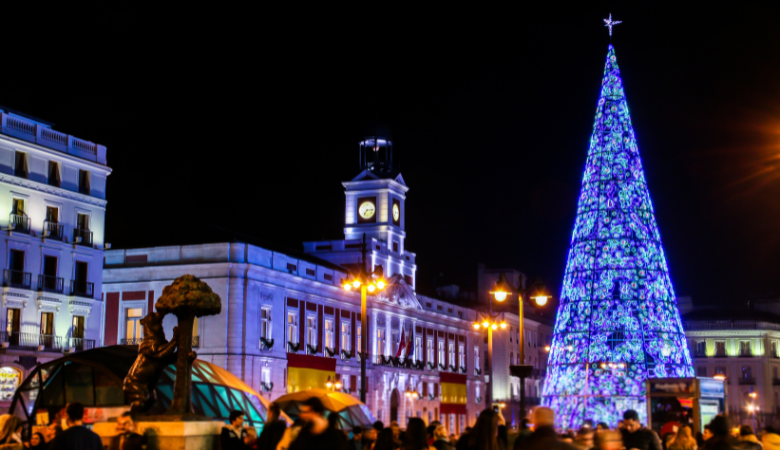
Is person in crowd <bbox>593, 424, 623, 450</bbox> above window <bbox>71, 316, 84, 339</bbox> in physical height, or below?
below

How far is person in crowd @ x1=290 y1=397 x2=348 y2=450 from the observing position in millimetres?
8391

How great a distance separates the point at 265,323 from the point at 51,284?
12.4m

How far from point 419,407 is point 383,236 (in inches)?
485

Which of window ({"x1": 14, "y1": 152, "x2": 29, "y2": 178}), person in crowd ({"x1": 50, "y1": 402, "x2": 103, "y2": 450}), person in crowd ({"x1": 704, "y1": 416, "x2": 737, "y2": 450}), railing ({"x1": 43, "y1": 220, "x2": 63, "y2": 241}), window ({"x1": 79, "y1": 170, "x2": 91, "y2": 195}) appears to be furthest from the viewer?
window ({"x1": 79, "y1": 170, "x2": 91, "y2": 195})

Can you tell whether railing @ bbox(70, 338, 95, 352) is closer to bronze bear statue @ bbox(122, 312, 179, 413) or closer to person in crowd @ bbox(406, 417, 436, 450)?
bronze bear statue @ bbox(122, 312, 179, 413)

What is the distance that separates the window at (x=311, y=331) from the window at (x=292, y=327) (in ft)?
4.47

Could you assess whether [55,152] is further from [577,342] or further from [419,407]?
[419,407]

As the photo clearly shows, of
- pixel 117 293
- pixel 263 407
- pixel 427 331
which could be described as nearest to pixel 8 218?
pixel 117 293

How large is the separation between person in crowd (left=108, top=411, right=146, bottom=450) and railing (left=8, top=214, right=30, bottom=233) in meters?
31.5

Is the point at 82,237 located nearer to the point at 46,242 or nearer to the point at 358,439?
the point at 46,242

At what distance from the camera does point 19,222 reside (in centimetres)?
4212

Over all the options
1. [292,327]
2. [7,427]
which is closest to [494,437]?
[7,427]

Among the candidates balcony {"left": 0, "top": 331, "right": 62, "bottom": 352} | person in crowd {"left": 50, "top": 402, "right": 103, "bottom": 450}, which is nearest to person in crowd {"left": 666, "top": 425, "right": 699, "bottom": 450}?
person in crowd {"left": 50, "top": 402, "right": 103, "bottom": 450}

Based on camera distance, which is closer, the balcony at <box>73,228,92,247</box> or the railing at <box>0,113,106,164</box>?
the railing at <box>0,113,106,164</box>
